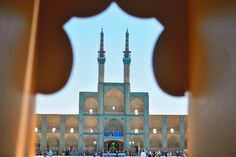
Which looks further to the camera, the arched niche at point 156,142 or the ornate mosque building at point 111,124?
the arched niche at point 156,142

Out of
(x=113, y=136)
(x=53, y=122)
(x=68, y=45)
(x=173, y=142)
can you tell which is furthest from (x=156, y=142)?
(x=68, y=45)

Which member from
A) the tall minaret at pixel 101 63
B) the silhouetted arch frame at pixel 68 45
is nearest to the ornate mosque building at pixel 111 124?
the tall minaret at pixel 101 63

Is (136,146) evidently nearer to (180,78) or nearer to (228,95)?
(180,78)

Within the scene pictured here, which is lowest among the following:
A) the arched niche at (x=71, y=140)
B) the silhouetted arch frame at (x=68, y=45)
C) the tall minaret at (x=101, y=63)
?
the arched niche at (x=71, y=140)

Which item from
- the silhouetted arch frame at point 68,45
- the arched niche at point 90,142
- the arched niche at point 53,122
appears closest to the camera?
the silhouetted arch frame at point 68,45

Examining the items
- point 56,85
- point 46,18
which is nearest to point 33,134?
point 56,85

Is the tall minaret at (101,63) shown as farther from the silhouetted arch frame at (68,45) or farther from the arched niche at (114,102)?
the silhouetted arch frame at (68,45)

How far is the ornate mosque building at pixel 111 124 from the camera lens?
33.7m

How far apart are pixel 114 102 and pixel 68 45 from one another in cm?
2674

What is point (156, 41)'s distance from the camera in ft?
27.2

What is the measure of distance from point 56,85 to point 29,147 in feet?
4.54

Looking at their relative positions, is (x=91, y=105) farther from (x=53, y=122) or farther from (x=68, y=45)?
(x=68, y=45)

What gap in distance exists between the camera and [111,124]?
34.7 meters

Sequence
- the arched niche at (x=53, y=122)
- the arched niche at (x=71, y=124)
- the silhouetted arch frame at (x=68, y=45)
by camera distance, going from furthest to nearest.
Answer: the arched niche at (x=71, y=124) < the arched niche at (x=53, y=122) < the silhouetted arch frame at (x=68, y=45)
